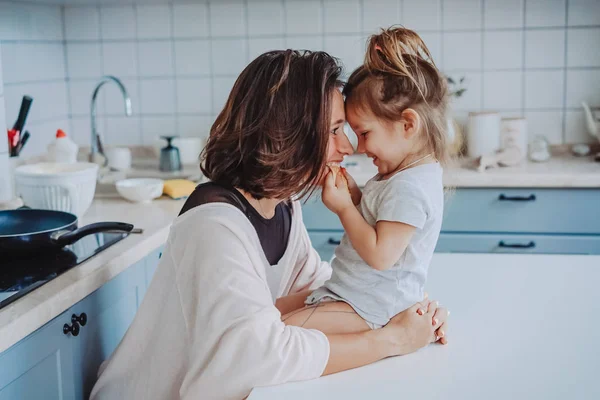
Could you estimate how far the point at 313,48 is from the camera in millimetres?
3217

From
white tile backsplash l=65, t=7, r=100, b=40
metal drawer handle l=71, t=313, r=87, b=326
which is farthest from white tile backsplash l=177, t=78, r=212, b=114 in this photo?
metal drawer handle l=71, t=313, r=87, b=326

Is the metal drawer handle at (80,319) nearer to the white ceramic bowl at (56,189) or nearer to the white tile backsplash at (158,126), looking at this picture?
the white ceramic bowl at (56,189)

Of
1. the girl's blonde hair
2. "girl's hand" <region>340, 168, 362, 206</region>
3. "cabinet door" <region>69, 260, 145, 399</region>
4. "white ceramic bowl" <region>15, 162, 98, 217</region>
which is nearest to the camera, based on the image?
the girl's blonde hair

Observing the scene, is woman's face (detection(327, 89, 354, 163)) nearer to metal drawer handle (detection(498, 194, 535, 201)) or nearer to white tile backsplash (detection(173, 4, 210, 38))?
metal drawer handle (detection(498, 194, 535, 201))

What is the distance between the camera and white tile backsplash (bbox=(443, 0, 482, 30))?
10.2ft

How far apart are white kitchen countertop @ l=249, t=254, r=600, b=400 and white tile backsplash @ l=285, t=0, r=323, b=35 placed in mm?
1800

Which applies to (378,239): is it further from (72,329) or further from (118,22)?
(118,22)

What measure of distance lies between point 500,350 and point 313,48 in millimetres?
2193

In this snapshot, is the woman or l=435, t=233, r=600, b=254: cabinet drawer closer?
the woman

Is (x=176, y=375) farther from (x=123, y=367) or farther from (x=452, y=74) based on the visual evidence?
(x=452, y=74)

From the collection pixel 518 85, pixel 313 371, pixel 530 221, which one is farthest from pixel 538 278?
pixel 518 85

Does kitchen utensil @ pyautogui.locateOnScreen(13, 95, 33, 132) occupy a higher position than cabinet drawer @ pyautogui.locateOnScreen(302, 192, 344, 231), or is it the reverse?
kitchen utensil @ pyautogui.locateOnScreen(13, 95, 33, 132)

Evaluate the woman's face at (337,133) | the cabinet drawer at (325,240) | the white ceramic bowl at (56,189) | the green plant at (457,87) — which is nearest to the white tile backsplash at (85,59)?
the cabinet drawer at (325,240)

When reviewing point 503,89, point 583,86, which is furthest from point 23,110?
point 583,86
